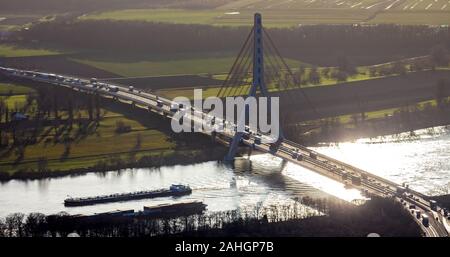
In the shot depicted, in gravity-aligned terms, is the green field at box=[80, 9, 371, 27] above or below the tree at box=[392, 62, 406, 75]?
above

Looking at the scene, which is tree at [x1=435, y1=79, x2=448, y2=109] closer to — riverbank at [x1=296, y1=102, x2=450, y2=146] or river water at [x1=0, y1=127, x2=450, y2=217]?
riverbank at [x1=296, y1=102, x2=450, y2=146]

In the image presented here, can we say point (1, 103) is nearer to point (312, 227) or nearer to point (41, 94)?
point (41, 94)

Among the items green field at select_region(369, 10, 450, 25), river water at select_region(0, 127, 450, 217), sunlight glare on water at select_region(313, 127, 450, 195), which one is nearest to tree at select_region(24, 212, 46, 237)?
river water at select_region(0, 127, 450, 217)

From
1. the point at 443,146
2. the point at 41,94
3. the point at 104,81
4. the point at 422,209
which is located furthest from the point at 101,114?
the point at 422,209

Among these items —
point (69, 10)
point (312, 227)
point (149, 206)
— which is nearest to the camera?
point (312, 227)

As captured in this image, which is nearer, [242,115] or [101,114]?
[242,115]

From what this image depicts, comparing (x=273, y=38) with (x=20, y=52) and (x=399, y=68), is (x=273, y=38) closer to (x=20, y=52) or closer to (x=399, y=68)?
(x=399, y=68)

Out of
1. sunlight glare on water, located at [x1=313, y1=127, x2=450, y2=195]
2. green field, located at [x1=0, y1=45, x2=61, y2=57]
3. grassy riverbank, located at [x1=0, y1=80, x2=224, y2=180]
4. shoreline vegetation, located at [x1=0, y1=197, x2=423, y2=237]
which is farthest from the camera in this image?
green field, located at [x1=0, y1=45, x2=61, y2=57]

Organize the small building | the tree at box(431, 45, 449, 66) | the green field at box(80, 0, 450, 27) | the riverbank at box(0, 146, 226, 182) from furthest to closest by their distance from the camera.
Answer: the green field at box(80, 0, 450, 27), the tree at box(431, 45, 449, 66), the small building, the riverbank at box(0, 146, 226, 182)
